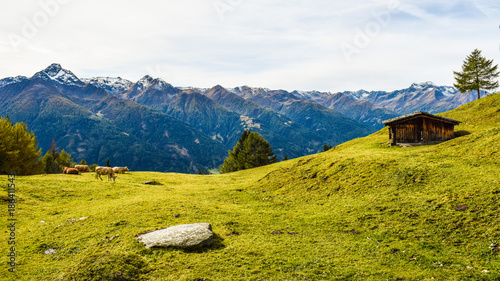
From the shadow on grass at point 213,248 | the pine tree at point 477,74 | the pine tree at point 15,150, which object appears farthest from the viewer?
the pine tree at point 477,74

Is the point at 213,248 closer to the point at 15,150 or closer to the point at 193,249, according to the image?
the point at 193,249

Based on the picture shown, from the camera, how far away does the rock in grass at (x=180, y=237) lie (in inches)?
635

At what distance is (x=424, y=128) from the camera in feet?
156

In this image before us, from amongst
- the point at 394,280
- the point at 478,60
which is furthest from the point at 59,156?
the point at 478,60

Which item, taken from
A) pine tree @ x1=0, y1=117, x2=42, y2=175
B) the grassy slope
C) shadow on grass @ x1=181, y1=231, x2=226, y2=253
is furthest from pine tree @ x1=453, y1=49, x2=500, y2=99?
pine tree @ x1=0, y1=117, x2=42, y2=175

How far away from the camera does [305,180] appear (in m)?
34.3

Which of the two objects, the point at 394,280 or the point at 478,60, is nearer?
the point at 394,280

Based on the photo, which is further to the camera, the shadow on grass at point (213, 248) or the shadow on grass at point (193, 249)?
the shadow on grass at point (213, 248)

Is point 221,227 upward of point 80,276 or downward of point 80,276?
downward

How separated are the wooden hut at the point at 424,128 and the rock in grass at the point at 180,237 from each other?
44.7 m

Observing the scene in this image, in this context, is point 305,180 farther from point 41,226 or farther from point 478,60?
point 478,60

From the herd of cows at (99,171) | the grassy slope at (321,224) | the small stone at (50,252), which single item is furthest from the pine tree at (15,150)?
the small stone at (50,252)

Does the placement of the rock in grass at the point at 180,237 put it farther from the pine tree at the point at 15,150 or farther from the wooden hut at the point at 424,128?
the pine tree at the point at 15,150

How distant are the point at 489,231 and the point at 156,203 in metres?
26.3
